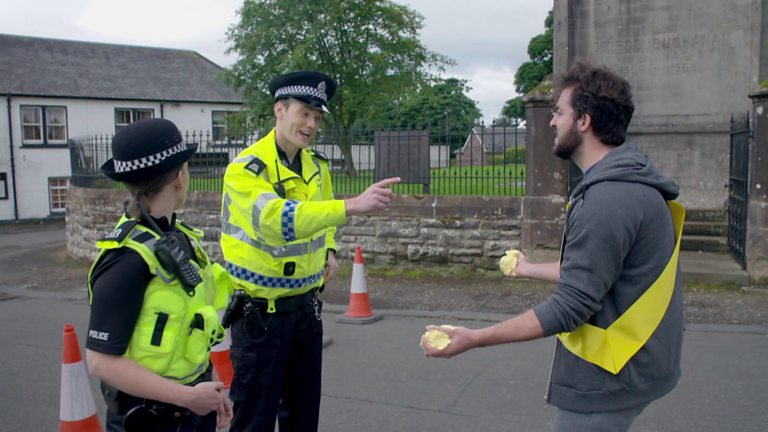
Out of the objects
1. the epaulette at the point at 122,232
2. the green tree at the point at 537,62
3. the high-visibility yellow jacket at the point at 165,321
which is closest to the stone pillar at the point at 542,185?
the high-visibility yellow jacket at the point at 165,321

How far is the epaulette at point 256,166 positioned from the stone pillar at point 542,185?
6.96 meters

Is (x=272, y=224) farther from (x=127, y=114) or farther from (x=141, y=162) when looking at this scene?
(x=127, y=114)

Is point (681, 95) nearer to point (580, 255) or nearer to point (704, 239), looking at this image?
point (704, 239)

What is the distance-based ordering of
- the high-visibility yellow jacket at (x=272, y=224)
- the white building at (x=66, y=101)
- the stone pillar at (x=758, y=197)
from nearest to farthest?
the high-visibility yellow jacket at (x=272, y=224), the stone pillar at (x=758, y=197), the white building at (x=66, y=101)

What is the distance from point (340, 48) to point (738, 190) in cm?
1574

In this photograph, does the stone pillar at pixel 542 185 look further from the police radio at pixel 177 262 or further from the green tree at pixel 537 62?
the green tree at pixel 537 62

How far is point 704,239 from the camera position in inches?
403

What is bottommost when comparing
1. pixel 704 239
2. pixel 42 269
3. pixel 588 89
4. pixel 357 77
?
pixel 42 269

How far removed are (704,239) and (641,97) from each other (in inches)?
103

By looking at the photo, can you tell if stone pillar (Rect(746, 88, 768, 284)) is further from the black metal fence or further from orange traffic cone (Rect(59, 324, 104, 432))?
orange traffic cone (Rect(59, 324, 104, 432))

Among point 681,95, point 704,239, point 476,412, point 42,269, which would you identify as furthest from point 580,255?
point 42,269

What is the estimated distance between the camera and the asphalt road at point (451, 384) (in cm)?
488

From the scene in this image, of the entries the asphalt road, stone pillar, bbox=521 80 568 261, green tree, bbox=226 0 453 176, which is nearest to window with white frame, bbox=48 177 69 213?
green tree, bbox=226 0 453 176

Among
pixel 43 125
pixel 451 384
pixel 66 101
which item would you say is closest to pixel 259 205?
pixel 451 384
